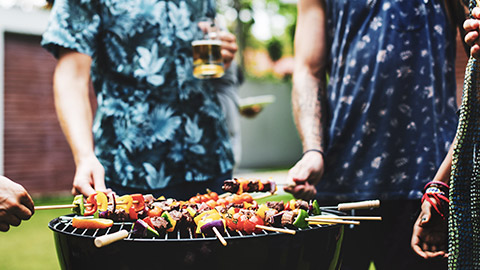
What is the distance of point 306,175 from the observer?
2.08m

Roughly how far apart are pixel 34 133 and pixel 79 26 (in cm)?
958

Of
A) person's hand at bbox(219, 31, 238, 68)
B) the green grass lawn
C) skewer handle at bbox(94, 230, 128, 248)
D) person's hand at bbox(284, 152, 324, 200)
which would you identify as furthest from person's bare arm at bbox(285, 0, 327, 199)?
the green grass lawn

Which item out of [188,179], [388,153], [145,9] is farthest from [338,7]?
[188,179]

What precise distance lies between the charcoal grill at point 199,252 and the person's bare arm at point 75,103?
31.0 inches

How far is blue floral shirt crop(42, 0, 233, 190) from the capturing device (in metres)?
2.42

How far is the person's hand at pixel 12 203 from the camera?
153cm

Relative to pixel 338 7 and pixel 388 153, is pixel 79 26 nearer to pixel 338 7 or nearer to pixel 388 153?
pixel 338 7

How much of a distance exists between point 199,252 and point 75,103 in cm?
135

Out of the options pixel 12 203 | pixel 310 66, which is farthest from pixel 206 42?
pixel 12 203

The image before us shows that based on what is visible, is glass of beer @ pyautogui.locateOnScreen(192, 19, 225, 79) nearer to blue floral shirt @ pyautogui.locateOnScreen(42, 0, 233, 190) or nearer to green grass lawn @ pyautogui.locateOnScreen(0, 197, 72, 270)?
blue floral shirt @ pyautogui.locateOnScreen(42, 0, 233, 190)

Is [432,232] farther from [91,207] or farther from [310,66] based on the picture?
[91,207]

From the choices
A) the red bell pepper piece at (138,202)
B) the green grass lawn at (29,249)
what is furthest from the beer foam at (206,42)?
the green grass lawn at (29,249)

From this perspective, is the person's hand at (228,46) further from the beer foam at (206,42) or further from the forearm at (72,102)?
the forearm at (72,102)

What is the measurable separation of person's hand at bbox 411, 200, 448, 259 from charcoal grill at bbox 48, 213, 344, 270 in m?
0.42
